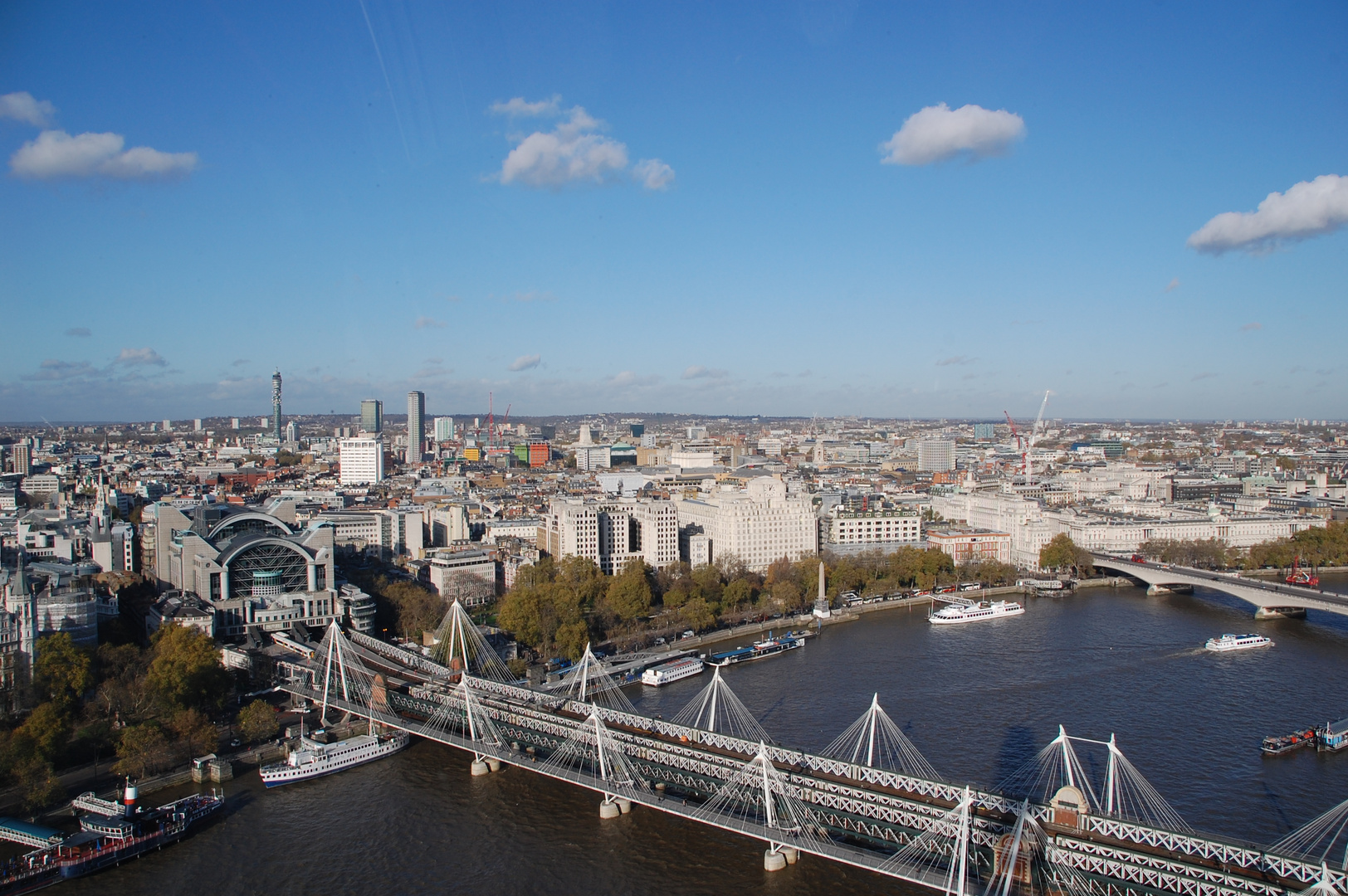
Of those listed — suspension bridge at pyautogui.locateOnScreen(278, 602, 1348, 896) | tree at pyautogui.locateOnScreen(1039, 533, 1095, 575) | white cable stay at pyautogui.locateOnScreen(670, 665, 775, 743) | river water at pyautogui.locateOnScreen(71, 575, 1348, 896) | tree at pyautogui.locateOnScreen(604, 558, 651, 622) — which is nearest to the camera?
suspension bridge at pyautogui.locateOnScreen(278, 602, 1348, 896)

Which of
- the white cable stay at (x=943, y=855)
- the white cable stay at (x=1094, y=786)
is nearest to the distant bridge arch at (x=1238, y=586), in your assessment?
the white cable stay at (x=1094, y=786)

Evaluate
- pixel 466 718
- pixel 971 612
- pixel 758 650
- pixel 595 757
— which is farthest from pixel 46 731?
pixel 971 612

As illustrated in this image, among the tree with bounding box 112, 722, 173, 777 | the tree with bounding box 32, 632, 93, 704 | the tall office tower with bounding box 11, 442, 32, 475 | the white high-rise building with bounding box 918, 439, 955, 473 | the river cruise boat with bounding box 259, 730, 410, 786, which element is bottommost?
the river cruise boat with bounding box 259, 730, 410, 786

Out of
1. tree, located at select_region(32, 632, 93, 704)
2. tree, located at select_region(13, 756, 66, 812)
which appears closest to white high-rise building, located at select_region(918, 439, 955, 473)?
tree, located at select_region(32, 632, 93, 704)

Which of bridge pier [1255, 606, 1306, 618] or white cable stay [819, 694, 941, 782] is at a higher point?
white cable stay [819, 694, 941, 782]

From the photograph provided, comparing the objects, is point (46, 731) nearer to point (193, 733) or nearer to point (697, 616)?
point (193, 733)

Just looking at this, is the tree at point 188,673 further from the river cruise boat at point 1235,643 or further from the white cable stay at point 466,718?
the river cruise boat at point 1235,643

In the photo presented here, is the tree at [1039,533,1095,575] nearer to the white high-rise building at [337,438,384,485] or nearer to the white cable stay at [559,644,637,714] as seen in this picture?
the white cable stay at [559,644,637,714]

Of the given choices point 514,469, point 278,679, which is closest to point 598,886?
point 278,679
